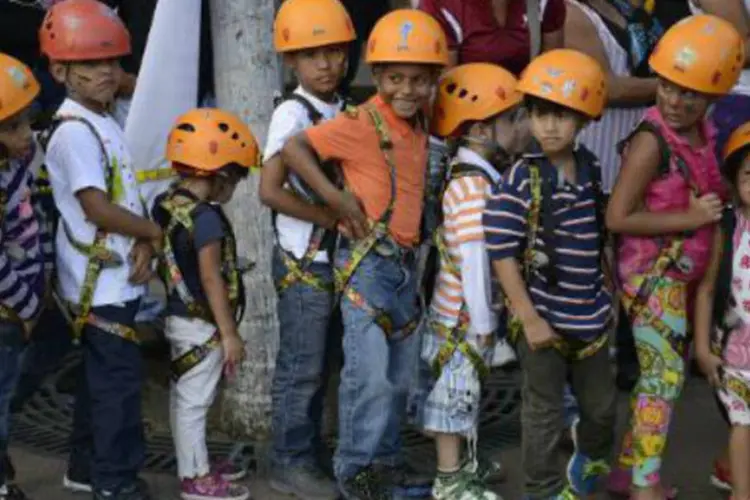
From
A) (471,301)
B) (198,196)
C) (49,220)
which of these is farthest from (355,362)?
(49,220)

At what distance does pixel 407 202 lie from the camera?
543 cm

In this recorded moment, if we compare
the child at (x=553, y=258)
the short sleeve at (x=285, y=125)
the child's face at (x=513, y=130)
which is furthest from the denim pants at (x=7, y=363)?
the child's face at (x=513, y=130)

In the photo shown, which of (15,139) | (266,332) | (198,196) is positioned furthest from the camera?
(266,332)

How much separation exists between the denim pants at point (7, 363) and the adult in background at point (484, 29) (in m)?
1.87

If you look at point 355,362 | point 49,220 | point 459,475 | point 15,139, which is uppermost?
point 15,139

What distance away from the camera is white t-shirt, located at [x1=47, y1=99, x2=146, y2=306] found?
5234mm

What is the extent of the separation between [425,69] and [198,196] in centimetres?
92

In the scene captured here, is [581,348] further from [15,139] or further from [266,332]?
[15,139]

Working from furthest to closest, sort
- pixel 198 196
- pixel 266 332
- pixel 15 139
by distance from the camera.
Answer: pixel 266 332
pixel 198 196
pixel 15 139

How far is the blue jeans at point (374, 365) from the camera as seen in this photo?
17.8 feet

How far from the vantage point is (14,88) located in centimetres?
511

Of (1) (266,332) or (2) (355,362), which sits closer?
(2) (355,362)

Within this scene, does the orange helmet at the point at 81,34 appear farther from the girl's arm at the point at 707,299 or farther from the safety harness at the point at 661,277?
Answer: the girl's arm at the point at 707,299

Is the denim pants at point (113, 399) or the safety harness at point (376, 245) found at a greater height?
the safety harness at point (376, 245)
